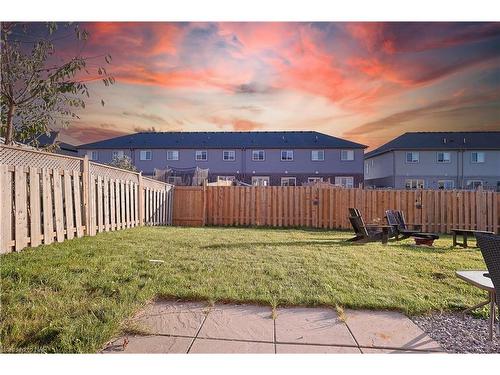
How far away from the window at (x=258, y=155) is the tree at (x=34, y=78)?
67.8 ft

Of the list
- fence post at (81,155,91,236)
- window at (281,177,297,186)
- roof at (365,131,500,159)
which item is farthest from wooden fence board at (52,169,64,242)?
roof at (365,131,500,159)

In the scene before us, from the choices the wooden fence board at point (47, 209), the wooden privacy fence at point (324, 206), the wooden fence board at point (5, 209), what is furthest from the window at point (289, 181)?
the wooden fence board at point (5, 209)

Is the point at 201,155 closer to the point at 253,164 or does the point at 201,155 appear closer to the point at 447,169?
the point at 253,164

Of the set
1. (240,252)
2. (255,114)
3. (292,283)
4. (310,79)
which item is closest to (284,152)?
(255,114)

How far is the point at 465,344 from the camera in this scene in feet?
7.73

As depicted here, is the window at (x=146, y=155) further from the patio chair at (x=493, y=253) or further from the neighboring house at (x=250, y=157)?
the patio chair at (x=493, y=253)

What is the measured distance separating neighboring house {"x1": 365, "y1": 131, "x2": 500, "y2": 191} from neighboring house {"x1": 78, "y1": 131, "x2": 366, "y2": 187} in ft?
11.0

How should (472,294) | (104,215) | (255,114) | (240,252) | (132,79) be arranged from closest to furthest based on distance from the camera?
(472,294) < (240,252) < (104,215) < (132,79) < (255,114)

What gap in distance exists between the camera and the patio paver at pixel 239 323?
2393mm

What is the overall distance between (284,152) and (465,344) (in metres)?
24.0

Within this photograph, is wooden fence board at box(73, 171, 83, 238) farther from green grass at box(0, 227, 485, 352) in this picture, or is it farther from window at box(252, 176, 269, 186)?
window at box(252, 176, 269, 186)

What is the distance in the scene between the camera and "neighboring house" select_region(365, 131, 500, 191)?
24.3 meters

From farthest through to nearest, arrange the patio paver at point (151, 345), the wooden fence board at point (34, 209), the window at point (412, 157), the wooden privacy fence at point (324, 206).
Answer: the window at point (412, 157) → the wooden privacy fence at point (324, 206) → the wooden fence board at point (34, 209) → the patio paver at point (151, 345)
